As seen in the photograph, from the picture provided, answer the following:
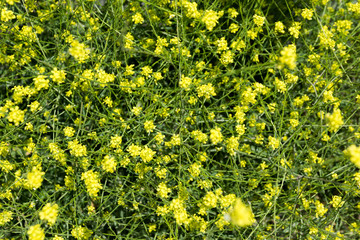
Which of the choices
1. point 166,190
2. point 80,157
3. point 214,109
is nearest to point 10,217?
point 80,157

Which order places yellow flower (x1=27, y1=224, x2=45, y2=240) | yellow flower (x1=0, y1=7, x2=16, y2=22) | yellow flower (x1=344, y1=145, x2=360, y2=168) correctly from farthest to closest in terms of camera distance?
yellow flower (x1=0, y1=7, x2=16, y2=22), yellow flower (x1=27, y1=224, x2=45, y2=240), yellow flower (x1=344, y1=145, x2=360, y2=168)

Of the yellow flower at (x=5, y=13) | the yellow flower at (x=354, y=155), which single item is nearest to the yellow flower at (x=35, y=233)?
Result: the yellow flower at (x=5, y=13)

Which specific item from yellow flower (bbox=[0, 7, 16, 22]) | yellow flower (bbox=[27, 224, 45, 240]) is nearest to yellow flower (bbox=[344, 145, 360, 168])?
yellow flower (bbox=[27, 224, 45, 240])

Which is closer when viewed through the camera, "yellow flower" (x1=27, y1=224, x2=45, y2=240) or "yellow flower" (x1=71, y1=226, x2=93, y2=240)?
"yellow flower" (x1=27, y1=224, x2=45, y2=240)

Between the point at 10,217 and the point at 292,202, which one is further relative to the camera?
the point at 292,202

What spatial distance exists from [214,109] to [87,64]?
1122 mm

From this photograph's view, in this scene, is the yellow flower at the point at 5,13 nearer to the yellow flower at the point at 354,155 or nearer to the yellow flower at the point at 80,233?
the yellow flower at the point at 80,233

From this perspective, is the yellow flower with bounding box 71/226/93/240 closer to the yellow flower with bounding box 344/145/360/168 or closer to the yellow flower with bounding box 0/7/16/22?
the yellow flower with bounding box 0/7/16/22

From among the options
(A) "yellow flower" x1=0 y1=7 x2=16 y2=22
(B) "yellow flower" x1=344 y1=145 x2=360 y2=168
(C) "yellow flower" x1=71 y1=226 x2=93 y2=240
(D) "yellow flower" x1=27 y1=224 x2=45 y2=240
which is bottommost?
(C) "yellow flower" x1=71 y1=226 x2=93 y2=240

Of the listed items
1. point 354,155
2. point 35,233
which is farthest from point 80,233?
point 354,155

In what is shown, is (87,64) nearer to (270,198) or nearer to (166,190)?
(166,190)

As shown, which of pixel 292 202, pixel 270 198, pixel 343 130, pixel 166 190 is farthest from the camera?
pixel 343 130

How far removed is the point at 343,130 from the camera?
113 inches

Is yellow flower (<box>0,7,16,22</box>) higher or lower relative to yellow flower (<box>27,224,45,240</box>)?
higher
